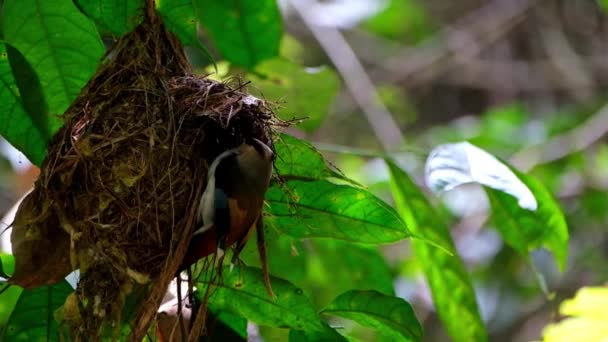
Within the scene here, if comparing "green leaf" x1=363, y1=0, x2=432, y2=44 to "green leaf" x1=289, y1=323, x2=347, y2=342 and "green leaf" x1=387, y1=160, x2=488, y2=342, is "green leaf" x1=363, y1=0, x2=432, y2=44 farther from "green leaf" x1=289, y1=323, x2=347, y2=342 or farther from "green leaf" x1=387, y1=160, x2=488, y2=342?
"green leaf" x1=289, y1=323, x2=347, y2=342

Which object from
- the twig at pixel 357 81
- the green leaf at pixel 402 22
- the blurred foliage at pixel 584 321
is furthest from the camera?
the green leaf at pixel 402 22

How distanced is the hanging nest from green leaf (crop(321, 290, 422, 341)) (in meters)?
0.31

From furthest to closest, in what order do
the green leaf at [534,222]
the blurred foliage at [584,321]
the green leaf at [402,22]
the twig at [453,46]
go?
the green leaf at [402,22]
the twig at [453,46]
the blurred foliage at [584,321]
the green leaf at [534,222]

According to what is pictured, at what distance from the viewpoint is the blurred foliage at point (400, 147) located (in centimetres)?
139

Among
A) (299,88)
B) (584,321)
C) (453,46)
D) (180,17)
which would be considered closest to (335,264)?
(299,88)

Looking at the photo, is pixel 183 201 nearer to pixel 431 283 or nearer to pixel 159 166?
pixel 159 166

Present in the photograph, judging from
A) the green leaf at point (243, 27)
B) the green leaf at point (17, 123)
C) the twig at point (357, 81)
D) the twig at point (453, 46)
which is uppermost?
the twig at point (453, 46)

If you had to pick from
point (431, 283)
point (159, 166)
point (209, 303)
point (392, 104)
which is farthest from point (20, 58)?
point (392, 104)

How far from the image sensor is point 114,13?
4.60ft

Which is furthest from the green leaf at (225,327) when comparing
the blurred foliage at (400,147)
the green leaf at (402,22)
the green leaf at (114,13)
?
the green leaf at (402,22)

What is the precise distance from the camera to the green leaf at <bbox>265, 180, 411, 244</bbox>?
1368 millimetres

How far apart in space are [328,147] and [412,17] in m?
3.26

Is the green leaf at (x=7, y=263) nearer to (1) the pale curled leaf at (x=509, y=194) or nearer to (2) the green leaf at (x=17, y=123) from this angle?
(2) the green leaf at (x=17, y=123)

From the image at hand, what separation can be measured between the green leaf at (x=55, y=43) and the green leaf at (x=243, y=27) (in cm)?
45
